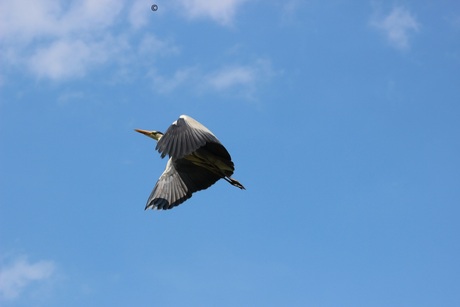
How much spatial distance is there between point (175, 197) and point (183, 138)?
2.24 m

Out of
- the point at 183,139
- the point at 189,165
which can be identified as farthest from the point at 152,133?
the point at 183,139

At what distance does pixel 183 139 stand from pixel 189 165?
7.37 ft

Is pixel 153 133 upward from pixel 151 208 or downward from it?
upward

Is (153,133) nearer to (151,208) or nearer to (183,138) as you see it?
(151,208)

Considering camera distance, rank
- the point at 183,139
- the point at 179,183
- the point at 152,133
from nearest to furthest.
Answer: the point at 183,139 < the point at 179,183 < the point at 152,133

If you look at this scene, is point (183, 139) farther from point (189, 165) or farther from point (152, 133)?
point (152, 133)

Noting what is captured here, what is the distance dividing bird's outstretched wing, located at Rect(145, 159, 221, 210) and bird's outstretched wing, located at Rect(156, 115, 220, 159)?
5.32ft

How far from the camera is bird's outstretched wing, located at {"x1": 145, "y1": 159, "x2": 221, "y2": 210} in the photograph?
62.5 ft

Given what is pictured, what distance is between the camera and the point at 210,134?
17.8 m

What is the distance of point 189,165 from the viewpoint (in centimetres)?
1934

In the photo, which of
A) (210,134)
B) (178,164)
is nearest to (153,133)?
(178,164)

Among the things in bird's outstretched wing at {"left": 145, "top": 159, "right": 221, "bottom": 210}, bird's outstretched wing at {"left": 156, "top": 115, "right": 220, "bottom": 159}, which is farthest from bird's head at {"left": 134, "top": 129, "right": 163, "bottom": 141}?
bird's outstretched wing at {"left": 156, "top": 115, "right": 220, "bottom": 159}

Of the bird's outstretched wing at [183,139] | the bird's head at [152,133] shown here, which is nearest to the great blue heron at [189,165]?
the bird's outstretched wing at [183,139]

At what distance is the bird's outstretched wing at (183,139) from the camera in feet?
55.3
